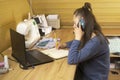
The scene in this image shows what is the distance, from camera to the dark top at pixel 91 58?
1.62m

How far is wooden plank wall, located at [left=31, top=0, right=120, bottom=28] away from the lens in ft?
9.65

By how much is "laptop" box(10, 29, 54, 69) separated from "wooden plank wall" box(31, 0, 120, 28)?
1.28m

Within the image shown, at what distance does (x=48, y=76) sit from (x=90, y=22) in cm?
55

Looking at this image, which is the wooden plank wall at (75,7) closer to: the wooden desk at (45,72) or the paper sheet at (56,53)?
the paper sheet at (56,53)

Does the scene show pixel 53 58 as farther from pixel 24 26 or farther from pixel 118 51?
pixel 118 51

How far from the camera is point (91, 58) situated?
1.70 metres

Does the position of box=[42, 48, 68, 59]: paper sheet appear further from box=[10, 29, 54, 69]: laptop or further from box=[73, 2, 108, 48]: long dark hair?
box=[73, 2, 108, 48]: long dark hair

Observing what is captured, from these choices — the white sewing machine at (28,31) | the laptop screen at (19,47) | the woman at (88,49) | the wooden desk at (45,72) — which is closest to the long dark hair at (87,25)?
the woman at (88,49)

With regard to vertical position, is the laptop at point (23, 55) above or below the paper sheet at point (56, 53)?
above

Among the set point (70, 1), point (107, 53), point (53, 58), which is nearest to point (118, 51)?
point (70, 1)

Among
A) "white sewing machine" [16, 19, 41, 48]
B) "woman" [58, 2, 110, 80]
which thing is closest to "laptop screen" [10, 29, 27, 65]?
"white sewing machine" [16, 19, 41, 48]

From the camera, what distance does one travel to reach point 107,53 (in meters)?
1.75

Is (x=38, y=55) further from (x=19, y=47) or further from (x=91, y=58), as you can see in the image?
(x=91, y=58)

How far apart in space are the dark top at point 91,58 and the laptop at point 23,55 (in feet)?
0.75
